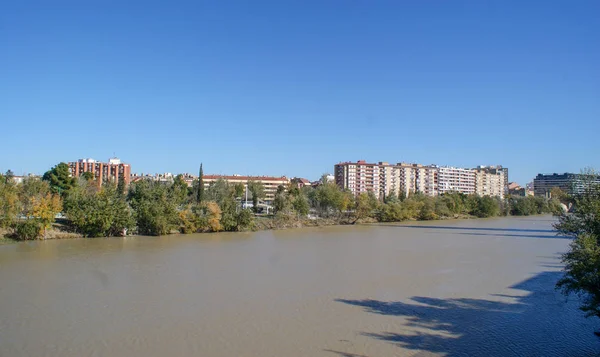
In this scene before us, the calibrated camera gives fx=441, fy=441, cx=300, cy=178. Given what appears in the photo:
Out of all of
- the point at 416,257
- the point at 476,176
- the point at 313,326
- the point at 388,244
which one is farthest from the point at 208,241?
the point at 476,176

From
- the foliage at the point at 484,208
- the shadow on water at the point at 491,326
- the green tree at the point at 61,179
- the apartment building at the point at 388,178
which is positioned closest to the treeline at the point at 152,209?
the green tree at the point at 61,179

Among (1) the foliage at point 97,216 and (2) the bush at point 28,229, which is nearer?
(2) the bush at point 28,229

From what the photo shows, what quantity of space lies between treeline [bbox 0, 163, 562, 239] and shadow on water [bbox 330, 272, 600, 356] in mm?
3019

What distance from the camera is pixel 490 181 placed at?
123938 mm

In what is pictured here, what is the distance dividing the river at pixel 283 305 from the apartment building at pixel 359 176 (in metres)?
72.3

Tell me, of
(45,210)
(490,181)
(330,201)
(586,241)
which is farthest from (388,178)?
(586,241)

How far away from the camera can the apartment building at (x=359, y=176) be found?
95.9 meters

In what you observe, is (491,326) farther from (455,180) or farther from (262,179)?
(455,180)

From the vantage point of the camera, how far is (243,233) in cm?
3672

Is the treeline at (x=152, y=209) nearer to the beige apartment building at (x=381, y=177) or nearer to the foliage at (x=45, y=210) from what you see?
the foliage at (x=45, y=210)

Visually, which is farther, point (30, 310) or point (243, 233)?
point (243, 233)

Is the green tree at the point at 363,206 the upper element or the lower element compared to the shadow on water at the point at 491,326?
upper

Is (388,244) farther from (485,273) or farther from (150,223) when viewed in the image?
(150,223)

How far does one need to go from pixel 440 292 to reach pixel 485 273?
4.90 metres
